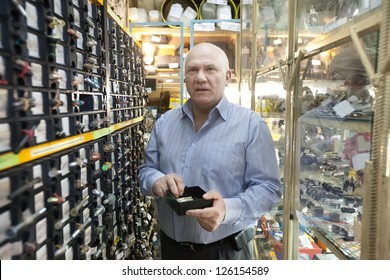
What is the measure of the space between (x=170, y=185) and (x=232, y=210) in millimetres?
237

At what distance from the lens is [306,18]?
4.69 feet

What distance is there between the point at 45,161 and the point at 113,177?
0.83m

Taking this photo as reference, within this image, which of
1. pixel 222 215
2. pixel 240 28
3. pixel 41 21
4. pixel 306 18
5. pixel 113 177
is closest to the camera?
pixel 41 21

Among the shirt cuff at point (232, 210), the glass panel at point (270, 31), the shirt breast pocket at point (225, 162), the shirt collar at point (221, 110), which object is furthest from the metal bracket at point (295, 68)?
the shirt cuff at point (232, 210)

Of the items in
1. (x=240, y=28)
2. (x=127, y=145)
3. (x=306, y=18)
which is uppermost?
(x=240, y=28)

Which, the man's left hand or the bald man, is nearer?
the man's left hand

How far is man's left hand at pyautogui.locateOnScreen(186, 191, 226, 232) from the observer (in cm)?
102

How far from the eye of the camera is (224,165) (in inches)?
49.4

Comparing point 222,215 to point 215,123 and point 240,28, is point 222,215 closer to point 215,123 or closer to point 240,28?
point 215,123

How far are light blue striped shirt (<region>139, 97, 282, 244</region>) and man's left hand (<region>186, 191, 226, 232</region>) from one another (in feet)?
0.38

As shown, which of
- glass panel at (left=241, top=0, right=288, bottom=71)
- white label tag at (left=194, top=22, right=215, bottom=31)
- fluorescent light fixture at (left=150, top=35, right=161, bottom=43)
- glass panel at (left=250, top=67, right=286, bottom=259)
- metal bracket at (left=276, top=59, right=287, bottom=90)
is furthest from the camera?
fluorescent light fixture at (left=150, top=35, right=161, bottom=43)

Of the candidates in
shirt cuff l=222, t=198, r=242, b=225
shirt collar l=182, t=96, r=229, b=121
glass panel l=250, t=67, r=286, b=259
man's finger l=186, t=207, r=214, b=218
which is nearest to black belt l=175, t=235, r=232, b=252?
shirt cuff l=222, t=198, r=242, b=225

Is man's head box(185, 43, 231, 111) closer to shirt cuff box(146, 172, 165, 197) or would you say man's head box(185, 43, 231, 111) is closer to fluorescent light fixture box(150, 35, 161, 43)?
shirt cuff box(146, 172, 165, 197)

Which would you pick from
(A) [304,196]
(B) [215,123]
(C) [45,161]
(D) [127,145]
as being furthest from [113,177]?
(A) [304,196]
